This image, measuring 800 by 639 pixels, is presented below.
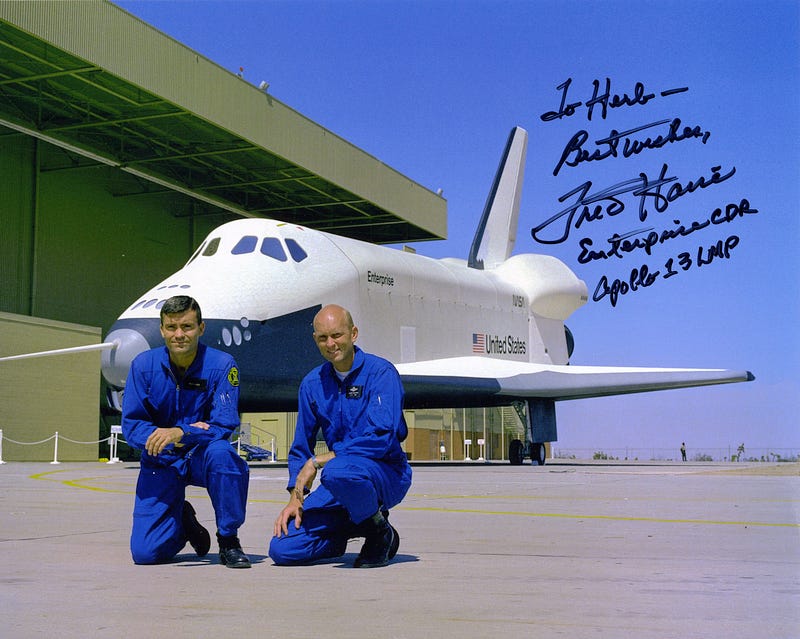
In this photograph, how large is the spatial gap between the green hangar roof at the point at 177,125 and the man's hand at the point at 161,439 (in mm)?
20870

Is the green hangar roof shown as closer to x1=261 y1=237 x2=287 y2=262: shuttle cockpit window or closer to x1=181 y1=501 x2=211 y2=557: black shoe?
x1=261 y1=237 x2=287 y2=262: shuttle cockpit window

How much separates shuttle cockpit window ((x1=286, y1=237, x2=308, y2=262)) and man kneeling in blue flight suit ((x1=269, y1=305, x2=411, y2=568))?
47.2 feet

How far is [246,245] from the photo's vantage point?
19453 mm

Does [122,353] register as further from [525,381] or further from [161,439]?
[161,439]

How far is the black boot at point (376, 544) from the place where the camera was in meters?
4.90

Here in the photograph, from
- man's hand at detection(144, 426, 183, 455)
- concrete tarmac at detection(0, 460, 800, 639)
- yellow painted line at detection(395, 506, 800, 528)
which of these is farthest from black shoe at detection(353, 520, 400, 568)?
yellow painted line at detection(395, 506, 800, 528)

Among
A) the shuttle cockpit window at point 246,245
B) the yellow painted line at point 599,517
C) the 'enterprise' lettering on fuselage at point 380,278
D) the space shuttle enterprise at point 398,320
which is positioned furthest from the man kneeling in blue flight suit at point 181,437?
the 'enterprise' lettering on fuselage at point 380,278

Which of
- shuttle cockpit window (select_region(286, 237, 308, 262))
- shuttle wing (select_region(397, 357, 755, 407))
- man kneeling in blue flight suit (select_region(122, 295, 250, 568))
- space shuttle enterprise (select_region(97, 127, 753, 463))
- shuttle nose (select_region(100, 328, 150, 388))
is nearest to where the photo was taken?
man kneeling in blue flight suit (select_region(122, 295, 250, 568))

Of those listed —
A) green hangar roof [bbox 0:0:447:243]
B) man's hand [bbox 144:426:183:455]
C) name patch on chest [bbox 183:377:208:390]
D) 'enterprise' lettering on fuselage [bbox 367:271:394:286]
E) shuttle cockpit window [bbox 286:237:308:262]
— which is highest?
green hangar roof [bbox 0:0:447:243]

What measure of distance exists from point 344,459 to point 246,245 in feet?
49.1

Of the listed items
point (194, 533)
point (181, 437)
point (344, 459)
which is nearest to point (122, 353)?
point (194, 533)

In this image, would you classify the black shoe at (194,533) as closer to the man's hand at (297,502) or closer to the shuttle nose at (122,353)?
the man's hand at (297,502)

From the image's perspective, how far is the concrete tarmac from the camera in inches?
127

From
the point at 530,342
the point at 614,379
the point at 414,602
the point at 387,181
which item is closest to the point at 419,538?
the point at 414,602
